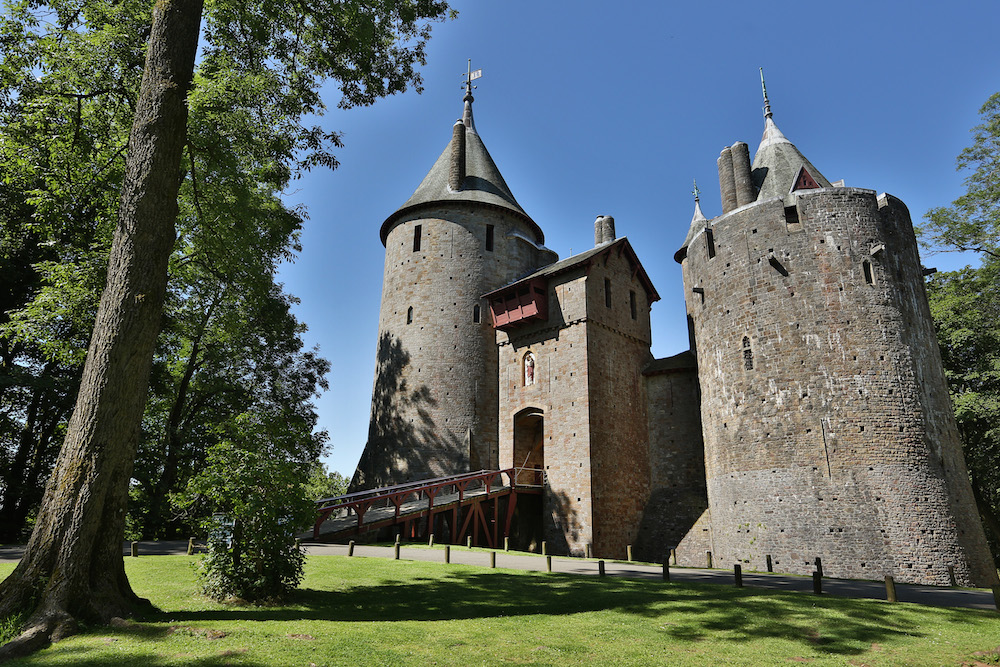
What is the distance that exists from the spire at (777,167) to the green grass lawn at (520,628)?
1566 centimetres

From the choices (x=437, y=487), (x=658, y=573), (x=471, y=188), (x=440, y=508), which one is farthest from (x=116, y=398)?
Answer: (x=471, y=188)

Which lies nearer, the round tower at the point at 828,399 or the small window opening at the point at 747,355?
the round tower at the point at 828,399

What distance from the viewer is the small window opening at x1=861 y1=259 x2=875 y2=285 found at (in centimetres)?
1930

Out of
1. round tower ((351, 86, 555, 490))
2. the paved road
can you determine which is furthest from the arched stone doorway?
the paved road

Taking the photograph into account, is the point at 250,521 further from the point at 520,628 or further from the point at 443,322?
the point at 443,322

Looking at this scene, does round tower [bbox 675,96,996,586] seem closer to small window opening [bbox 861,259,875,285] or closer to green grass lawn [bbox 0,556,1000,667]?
→ small window opening [bbox 861,259,875,285]

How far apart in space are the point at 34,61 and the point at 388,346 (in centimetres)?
1822

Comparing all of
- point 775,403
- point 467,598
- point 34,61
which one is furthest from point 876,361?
point 34,61

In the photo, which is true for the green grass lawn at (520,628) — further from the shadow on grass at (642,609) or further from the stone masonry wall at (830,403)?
the stone masonry wall at (830,403)

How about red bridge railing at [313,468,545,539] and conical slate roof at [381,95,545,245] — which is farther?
conical slate roof at [381,95,545,245]

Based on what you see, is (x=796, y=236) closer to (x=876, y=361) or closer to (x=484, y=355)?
(x=876, y=361)

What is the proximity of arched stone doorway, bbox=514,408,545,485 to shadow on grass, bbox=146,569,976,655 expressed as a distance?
13.1 m

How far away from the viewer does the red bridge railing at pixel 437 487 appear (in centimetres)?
1944

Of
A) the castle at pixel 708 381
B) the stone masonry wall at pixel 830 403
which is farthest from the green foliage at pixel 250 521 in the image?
the stone masonry wall at pixel 830 403
